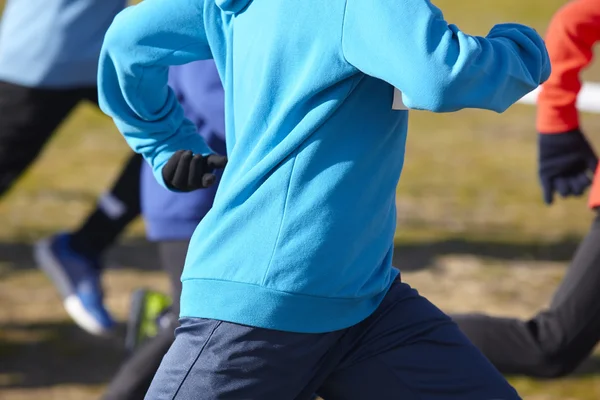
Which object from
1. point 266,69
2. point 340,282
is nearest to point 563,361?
point 340,282

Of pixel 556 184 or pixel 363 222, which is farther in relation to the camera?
pixel 556 184

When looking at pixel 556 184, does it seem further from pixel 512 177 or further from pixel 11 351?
pixel 512 177

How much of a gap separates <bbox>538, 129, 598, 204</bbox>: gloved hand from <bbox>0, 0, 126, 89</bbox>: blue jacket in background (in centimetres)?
158

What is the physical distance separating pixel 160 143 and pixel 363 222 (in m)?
0.55

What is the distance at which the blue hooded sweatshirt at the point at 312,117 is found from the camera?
1.82m

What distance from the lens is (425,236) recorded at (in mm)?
5297

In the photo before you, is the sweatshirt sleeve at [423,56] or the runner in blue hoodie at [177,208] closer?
the sweatshirt sleeve at [423,56]

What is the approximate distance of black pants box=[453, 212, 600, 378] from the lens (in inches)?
114

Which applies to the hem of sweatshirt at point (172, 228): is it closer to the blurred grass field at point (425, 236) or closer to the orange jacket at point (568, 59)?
the blurred grass field at point (425, 236)

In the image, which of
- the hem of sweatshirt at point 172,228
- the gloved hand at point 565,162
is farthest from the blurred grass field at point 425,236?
the hem of sweatshirt at point 172,228

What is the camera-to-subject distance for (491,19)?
1116 centimetres

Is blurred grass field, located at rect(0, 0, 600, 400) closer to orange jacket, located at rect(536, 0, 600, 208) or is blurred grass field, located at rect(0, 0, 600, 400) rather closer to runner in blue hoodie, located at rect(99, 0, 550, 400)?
orange jacket, located at rect(536, 0, 600, 208)

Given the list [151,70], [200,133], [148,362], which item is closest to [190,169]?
[151,70]

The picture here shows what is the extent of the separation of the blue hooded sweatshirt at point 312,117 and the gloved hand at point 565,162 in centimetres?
104
